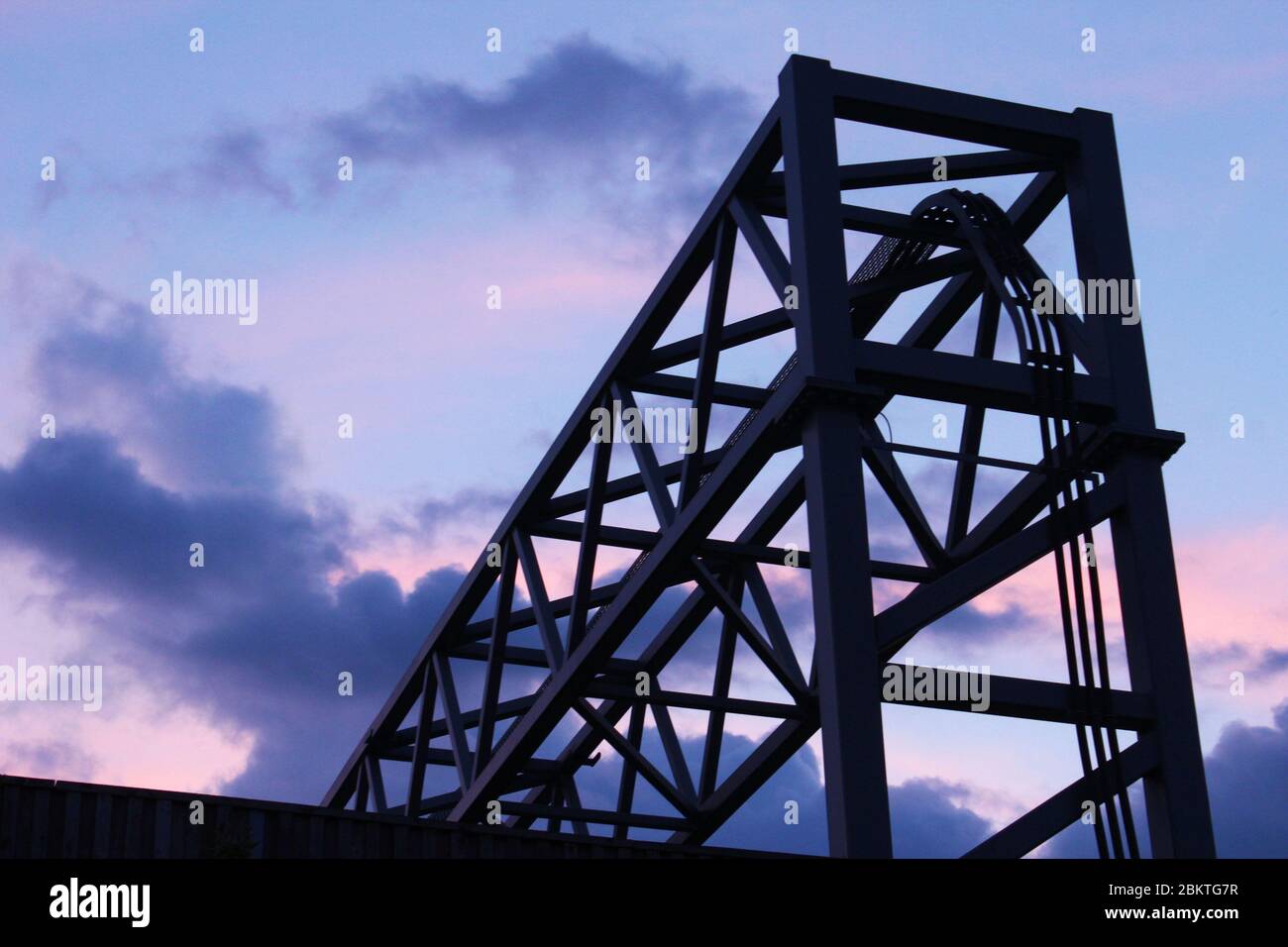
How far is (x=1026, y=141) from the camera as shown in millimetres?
21938

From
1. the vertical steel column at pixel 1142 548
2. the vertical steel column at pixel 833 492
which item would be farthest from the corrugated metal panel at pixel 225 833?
the vertical steel column at pixel 1142 548

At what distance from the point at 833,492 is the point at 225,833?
7.26 meters

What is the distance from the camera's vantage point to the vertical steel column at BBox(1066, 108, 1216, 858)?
63.8 feet

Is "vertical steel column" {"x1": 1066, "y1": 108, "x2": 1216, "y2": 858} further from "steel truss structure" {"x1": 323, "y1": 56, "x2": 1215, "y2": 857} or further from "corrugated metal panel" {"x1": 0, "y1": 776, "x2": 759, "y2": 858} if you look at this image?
"corrugated metal panel" {"x1": 0, "y1": 776, "x2": 759, "y2": 858}

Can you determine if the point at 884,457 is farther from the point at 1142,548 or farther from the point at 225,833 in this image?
the point at 225,833

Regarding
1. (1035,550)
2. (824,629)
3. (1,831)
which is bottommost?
(1,831)

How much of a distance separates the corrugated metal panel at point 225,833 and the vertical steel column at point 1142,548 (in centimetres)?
507

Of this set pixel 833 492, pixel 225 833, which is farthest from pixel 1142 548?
pixel 225 833

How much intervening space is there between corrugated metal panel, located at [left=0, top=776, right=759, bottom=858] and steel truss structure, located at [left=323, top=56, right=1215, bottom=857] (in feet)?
11.7
